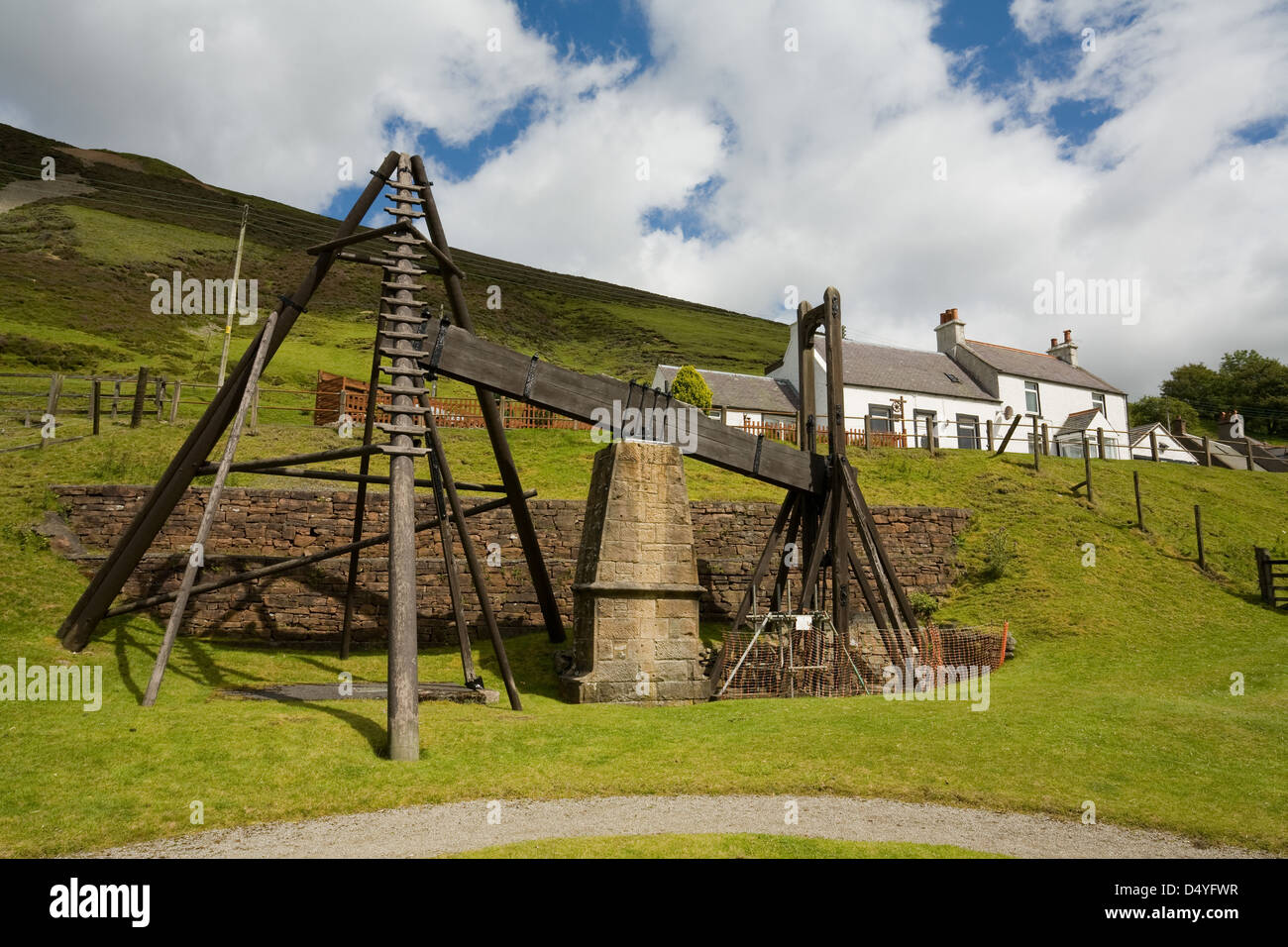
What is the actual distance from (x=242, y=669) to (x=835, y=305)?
12119mm

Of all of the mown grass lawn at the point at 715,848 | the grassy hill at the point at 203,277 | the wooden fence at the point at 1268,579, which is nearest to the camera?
the mown grass lawn at the point at 715,848

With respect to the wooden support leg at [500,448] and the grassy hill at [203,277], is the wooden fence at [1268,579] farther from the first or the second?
the grassy hill at [203,277]

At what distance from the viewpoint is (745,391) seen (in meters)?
37.0

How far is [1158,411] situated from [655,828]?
79861 mm

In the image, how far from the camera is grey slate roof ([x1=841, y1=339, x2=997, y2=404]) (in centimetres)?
3494

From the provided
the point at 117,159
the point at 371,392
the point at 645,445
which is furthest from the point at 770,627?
the point at 117,159

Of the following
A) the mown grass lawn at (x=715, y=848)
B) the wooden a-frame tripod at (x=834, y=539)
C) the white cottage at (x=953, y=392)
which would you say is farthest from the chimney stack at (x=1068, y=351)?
the mown grass lawn at (x=715, y=848)

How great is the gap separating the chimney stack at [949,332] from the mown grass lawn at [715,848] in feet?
126

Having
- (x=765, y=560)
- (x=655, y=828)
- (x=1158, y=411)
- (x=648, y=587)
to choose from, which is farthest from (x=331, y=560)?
(x=1158, y=411)

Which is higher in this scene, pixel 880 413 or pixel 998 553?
pixel 880 413

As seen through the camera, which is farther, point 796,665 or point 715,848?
point 796,665

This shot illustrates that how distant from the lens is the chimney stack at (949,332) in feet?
132

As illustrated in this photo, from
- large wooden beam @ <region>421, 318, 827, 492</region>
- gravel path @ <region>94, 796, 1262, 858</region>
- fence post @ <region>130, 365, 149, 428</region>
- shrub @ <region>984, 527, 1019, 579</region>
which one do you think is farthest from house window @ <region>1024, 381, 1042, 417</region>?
fence post @ <region>130, 365, 149, 428</region>

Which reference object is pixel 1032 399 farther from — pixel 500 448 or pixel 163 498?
pixel 163 498
